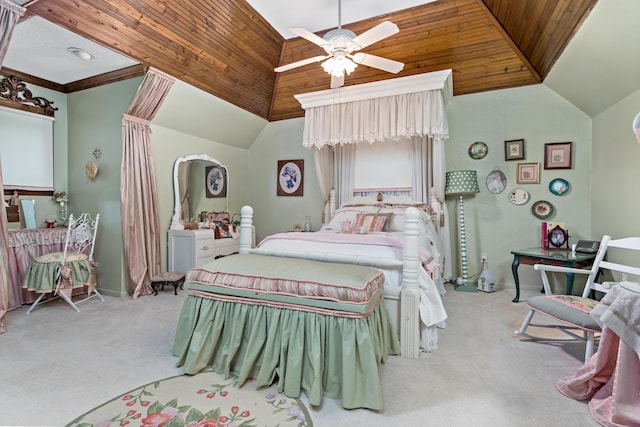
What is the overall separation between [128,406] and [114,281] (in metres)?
2.70

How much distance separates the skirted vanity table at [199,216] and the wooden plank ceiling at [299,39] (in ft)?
3.98

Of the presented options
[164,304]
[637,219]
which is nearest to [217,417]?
[164,304]

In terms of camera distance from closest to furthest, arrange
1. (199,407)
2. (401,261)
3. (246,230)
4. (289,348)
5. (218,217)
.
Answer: (199,407)
(289,348)
(401,261)
(246,230)
(218,217)

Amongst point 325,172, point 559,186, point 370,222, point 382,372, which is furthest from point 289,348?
point 559,186

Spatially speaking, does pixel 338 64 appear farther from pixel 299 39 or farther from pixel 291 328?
pixel 291 328

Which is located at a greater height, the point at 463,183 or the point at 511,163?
the point at 511,163

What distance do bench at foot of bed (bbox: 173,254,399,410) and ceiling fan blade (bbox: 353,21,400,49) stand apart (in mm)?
1919

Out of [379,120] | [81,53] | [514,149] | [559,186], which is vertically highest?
[81,53]

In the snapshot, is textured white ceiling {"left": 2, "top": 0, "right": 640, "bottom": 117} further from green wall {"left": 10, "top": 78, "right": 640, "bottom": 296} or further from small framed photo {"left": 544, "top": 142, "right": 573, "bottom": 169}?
small framed photo {"left": 544, "top": 142, "right": 573, "bottom": 169}

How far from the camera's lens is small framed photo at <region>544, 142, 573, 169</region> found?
3875 millimetres

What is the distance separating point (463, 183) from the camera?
406 cm

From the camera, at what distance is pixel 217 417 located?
63.6 inches

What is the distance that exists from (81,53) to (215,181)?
2.36m

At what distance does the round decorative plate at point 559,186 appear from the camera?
154 inches
